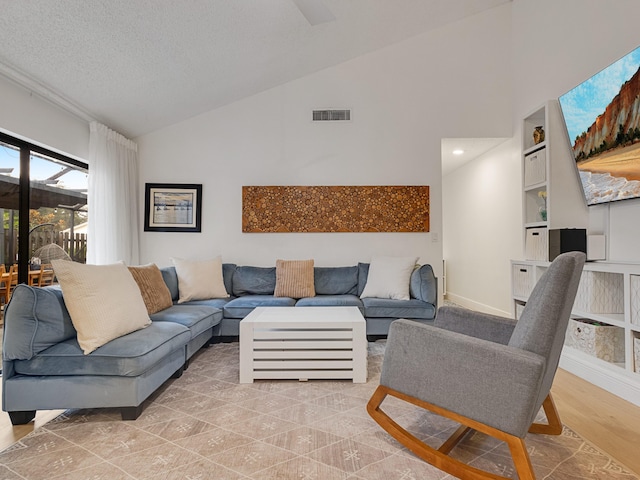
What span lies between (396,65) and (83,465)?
15.5 ft

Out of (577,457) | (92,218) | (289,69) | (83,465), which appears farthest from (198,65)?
(577,457)

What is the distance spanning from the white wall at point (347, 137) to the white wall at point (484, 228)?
0.65 metres

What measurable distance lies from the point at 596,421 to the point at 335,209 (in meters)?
3.12

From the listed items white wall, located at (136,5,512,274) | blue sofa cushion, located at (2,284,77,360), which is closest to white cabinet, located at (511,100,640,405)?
white wall, located at (136,5,512,274)

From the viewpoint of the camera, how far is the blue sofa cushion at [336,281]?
13.5 ft

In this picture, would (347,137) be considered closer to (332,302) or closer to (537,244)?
(332,302)

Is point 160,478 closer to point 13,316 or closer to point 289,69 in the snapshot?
point 13,316

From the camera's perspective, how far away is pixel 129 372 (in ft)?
6.42

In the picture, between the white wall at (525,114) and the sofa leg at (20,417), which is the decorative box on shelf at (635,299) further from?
the sofa leg at (20,417)

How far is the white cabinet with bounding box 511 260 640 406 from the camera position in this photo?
2.32 meters

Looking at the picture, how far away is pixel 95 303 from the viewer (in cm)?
210

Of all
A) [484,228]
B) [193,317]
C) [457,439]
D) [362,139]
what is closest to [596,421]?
[457,439]

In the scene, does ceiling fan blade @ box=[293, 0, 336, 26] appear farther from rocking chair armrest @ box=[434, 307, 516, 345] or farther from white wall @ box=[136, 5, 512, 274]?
white wall @ box=[136, 5, 512, 274]

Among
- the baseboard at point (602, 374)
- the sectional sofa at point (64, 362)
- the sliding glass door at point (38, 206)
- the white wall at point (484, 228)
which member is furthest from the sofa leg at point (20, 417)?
the white wall at point (484, 228)
